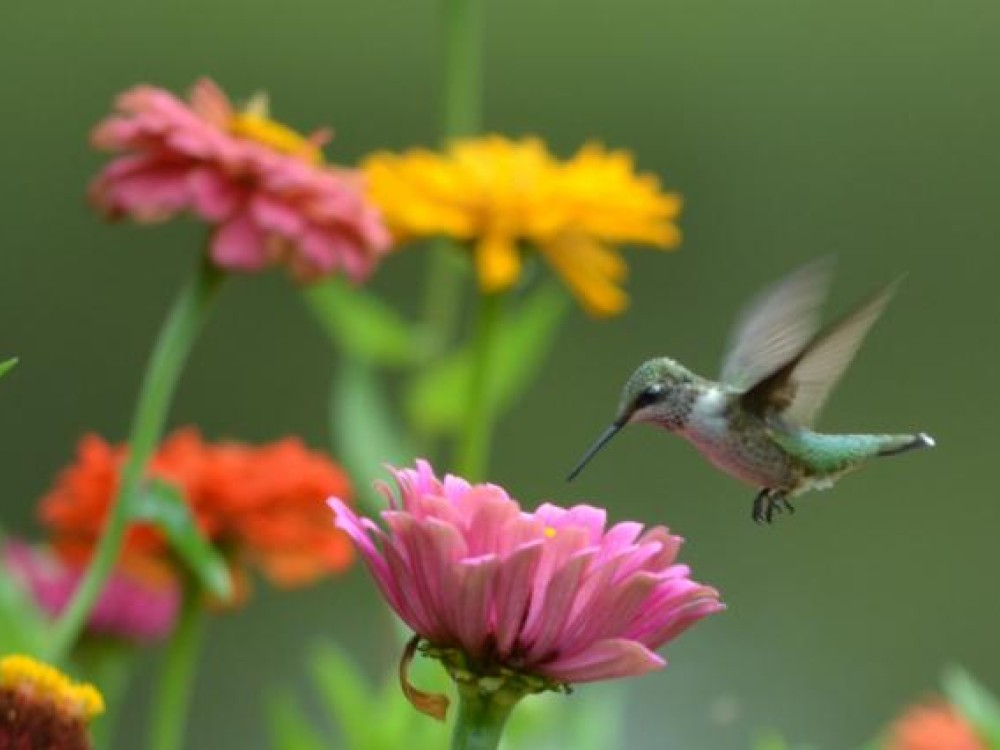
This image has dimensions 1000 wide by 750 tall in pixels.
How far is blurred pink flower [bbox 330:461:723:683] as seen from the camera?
0.65 m

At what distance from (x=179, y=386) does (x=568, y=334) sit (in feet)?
2.08

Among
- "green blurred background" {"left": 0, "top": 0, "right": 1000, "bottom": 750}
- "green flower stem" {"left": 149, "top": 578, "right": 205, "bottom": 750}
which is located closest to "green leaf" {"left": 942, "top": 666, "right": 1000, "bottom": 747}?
"green flower stem" {"left": 149, "top": 578, "right": 205, "bottom": 750}

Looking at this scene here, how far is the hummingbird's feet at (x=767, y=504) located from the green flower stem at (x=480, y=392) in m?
0.27

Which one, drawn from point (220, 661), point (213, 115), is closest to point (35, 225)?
point (220, 661)

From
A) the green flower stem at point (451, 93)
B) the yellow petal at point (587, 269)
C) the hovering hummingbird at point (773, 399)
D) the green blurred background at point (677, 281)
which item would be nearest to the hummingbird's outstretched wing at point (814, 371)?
the hovering hummingbird at point (773, 399)

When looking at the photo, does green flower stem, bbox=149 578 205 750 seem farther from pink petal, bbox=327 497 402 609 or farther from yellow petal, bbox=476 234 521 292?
pink petal, bbox=327 497 402 609

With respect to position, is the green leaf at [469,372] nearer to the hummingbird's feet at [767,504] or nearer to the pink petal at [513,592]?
the hummingbird's feet at [767,504]

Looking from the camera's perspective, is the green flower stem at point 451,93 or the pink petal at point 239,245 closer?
the pink petal at point 239,245

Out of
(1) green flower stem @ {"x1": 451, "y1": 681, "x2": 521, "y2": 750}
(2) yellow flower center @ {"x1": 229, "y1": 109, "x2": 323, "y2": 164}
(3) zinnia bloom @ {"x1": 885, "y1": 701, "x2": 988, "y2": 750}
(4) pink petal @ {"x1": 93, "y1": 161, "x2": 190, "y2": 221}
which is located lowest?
(3) zinnia bloom @ {"x1": 885, "y1": 701, "x2": 988, "y2": 750}

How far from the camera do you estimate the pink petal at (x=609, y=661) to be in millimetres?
657

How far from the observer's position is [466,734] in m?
0.70

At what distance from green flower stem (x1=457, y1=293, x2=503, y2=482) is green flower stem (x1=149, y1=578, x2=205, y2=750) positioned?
146 mm

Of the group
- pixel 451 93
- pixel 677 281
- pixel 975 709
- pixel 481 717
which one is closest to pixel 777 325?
pixel 975 709

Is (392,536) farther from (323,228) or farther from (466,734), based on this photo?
(323,228)
